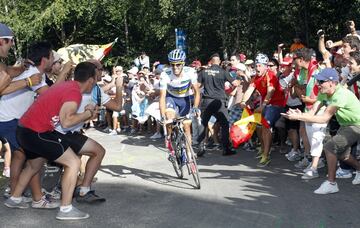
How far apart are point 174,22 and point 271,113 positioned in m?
20.3

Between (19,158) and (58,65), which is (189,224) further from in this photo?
(58,65)

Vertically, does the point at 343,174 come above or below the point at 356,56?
below

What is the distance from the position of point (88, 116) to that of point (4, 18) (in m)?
29.4

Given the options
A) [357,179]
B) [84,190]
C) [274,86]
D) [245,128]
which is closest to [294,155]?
[245,128]

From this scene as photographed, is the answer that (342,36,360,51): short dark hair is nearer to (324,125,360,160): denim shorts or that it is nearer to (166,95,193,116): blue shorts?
(324,125,360,160): denim shorts

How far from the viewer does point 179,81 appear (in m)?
9.04

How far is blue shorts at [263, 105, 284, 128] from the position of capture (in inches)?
384

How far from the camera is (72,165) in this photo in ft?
19.8

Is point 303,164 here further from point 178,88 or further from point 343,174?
point 178,88

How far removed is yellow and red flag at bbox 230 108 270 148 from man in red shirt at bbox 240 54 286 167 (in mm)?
151

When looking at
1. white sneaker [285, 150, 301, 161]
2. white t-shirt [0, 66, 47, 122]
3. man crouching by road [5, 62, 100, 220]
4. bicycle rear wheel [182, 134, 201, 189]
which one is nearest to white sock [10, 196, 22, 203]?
man crouching by road [5, 62, 100, 220]

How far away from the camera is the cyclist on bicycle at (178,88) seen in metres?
8.82

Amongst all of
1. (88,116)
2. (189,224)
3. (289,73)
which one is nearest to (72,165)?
(88,116)

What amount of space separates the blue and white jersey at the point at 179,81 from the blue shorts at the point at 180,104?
0.07 metres
